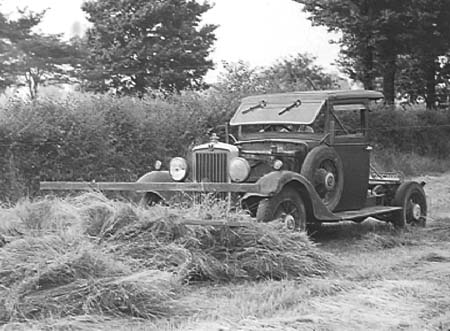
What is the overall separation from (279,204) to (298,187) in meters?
0.54

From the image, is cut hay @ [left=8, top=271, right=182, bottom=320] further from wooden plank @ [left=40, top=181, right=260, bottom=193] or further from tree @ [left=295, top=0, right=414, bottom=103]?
tree @ [left=295, top=0, right=414, bottom=103]

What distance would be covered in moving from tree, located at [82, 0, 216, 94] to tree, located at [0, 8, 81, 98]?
3.70 metres

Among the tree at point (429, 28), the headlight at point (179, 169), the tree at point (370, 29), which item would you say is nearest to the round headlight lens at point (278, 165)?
the headlight at point (179, 169)

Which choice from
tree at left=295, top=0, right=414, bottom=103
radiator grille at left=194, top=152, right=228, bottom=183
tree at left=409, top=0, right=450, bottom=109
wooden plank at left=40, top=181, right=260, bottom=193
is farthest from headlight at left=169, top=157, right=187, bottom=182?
tree at left=409, top=0, right=450, bottom=109

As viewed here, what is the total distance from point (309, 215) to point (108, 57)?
17.0m

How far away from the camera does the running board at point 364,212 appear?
10.5 metres

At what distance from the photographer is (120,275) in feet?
21.5

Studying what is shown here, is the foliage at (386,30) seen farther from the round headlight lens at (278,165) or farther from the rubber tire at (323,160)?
the round headlight lens at (278,165)

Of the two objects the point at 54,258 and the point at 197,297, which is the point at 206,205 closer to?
the point at 197,297

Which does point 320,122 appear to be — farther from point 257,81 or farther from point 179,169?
point 257,81

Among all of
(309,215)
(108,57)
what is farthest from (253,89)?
(309,215)

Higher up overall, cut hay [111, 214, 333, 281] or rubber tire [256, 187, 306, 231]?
rubber tire [256, 187, 306, 231]

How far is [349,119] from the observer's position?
11.5m

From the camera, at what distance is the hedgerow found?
1285 cm
